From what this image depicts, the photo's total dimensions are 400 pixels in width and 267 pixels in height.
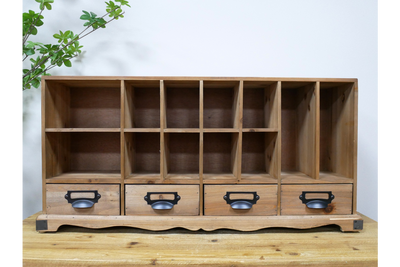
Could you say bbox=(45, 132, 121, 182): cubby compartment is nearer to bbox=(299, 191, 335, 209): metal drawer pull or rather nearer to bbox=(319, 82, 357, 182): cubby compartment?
bbox=(299, 191, 335, 209): metal drawer pull

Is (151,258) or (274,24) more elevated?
(274,24)

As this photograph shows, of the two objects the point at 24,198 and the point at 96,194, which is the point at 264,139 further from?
the point at 24,198

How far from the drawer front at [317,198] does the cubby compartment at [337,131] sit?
0.25ft

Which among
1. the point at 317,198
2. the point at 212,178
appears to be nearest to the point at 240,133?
the point at 212,178

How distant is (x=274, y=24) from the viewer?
66.4 inches

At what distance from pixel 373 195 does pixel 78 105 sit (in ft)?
8.32

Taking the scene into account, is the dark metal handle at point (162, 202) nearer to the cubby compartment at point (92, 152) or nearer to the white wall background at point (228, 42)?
the cubby compartment at point (92, 152)

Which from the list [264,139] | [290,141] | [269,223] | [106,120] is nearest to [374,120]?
[290,141]

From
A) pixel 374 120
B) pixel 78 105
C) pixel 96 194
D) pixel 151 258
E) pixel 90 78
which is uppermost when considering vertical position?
pixel 90 78

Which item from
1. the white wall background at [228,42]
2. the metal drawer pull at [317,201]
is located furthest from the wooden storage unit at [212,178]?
the white wall background at [228,42]

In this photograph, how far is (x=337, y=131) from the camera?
4.67 feet

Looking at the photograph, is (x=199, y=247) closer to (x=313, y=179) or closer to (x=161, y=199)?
(x=161, y=199)

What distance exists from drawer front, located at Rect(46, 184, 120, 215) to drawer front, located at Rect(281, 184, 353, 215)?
3.44 ft

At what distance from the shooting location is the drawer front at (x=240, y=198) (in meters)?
1.26
